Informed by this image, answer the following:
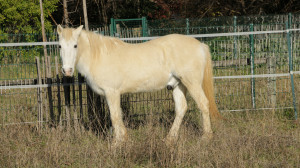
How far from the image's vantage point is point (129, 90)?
6.74 meters

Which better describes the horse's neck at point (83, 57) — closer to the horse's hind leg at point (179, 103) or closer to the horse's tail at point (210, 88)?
the horse's hind leg at point (179, 103)

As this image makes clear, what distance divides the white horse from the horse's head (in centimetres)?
11

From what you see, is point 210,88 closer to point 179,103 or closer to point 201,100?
point 201,100

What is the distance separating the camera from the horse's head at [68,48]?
19.7ft

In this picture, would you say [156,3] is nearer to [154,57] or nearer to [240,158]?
[154,57]

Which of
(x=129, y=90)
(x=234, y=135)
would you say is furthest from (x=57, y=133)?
(x=234, y=135)

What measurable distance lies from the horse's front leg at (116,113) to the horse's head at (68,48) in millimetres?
818

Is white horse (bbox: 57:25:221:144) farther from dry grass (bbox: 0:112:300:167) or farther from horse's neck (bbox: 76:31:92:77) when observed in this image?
dry grass (bbox: 0:112:300:167)

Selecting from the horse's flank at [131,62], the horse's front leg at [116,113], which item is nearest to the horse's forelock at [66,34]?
the horse's flank at [131,62]

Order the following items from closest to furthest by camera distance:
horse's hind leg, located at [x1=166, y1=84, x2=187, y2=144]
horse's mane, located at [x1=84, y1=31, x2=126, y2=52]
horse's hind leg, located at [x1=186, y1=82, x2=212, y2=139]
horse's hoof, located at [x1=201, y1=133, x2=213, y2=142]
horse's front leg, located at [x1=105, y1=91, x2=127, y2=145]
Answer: horse's hoof, located at [x1=201, y1=133, x2=213, y2=142]
horse's front leg, located at [x1=105, y1=91, x2=127, y2=145]
horse's mane, located at [x1=84, y1=31, x2=126, y2=52]
horse's hind leg, located at [x1=186, y1=82, x2=212, y2=139]
horse's hind leg, located at [x1=166, y1=84, x2=187, y2=144]

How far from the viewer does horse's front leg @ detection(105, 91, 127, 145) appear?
653 centimetres

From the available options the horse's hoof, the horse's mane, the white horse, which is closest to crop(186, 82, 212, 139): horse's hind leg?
the white horse

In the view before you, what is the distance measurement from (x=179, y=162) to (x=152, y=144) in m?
0.46

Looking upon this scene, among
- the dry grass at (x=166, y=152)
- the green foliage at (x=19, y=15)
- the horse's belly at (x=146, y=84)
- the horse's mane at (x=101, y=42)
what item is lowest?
the dry grass at (x=166, y=152)
